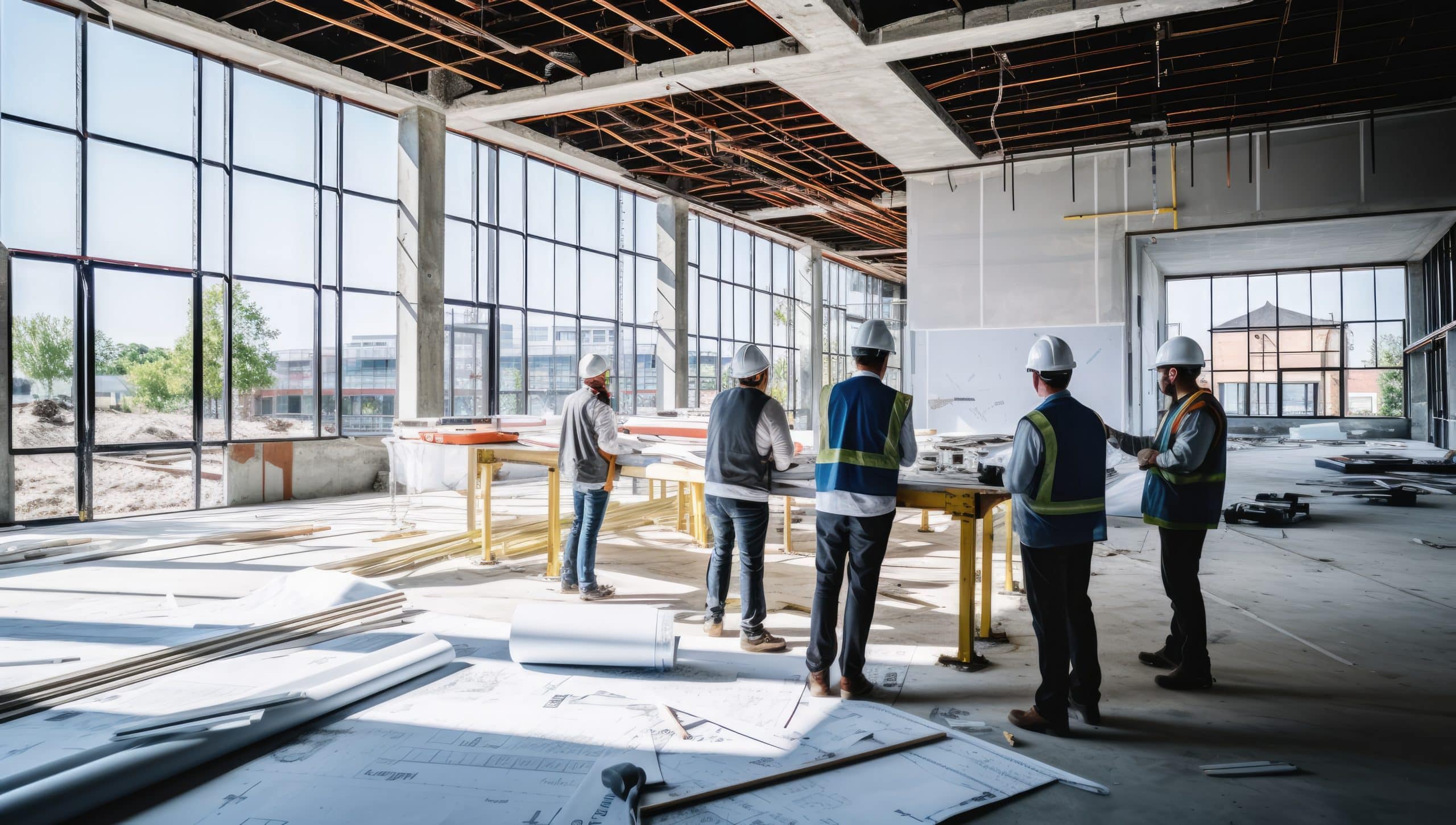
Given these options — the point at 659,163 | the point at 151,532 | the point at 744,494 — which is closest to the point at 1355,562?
the point at 744,494

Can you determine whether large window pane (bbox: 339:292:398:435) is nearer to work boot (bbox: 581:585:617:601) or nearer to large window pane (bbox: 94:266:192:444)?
large window pane (bbox: 94:266:192:444)

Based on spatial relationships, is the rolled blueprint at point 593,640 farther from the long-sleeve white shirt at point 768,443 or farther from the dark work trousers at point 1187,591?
the dark work trousers at point 1187,591

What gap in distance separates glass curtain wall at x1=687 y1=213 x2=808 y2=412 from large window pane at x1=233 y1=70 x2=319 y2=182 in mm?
8984

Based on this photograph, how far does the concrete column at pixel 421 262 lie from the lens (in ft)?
43.9

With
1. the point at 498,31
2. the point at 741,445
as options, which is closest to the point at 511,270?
the point at 498,31

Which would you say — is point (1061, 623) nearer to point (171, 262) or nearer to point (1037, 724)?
point (1037, 724)

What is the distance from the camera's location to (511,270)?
51.9ft

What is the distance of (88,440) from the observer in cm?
1023

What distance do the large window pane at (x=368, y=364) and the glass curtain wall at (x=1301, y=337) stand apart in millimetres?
24786

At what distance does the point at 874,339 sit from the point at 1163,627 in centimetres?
313

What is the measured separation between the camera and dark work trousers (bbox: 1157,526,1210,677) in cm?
454

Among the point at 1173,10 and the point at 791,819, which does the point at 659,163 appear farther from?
the point at 791,819

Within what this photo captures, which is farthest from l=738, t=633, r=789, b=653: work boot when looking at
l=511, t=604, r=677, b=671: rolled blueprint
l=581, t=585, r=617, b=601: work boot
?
l=581, t=585, r=617, b=601: work boot

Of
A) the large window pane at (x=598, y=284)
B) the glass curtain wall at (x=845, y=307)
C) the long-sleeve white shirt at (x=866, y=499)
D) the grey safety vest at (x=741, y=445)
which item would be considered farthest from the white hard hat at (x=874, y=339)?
the glass curtain wall at (x=845, y=307)
